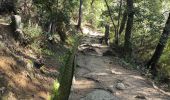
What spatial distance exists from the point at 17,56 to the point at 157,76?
9.26 metres

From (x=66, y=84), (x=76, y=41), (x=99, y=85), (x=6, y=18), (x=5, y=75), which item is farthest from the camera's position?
(x=76, y=41)

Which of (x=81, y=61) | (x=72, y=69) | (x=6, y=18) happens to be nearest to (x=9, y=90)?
(x=72, y=69)

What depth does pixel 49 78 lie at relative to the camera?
9.38 meters

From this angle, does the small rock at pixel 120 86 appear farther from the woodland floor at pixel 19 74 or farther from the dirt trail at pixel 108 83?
the woodland floor at pixel 19 74

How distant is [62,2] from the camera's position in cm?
1631

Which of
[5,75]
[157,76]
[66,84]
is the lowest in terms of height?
[157,76]

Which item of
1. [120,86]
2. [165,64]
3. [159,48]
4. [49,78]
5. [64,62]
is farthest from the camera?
→ [165,64]

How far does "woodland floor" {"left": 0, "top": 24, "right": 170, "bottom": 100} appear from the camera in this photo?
7293 millimetres

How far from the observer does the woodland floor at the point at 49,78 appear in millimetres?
7293

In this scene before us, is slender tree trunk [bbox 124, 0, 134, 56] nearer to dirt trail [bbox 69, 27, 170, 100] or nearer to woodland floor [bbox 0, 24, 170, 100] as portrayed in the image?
woodland floor [bbox 0, 24, 170, 100]

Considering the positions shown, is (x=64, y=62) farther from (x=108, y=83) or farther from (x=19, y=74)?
(x=19, y=74)

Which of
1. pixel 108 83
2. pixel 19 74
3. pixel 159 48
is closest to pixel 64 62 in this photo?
pixel 108 83

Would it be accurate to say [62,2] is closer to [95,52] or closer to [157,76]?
[95,52]

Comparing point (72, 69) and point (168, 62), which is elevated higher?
point (72, 69)
